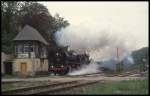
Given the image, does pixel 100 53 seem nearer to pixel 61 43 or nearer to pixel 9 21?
pixel 61 43

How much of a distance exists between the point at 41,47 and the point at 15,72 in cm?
706

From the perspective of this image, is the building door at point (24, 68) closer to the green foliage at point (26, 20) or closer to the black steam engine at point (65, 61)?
the black steam engine at point (65, 61)

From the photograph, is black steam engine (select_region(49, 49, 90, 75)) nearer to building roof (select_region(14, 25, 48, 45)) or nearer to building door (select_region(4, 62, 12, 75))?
building roof (select_region(14, 25, 48, 45))

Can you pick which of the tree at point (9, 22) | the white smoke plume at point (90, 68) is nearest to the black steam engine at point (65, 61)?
the white smoke plume at point (90, 68)

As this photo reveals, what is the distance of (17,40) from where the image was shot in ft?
192

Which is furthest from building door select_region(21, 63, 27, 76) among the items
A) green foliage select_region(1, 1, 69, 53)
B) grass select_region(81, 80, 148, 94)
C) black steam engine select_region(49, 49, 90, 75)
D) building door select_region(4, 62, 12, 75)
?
grass select_region(81, 80, 148, 94)

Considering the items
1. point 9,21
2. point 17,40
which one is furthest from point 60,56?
point 9,21

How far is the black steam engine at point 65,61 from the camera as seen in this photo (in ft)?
185

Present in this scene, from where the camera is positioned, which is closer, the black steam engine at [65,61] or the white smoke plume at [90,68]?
the black steam engine at [65,61]

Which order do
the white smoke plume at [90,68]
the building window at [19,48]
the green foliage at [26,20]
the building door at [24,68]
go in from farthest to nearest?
the green foliage at [26,20]
the white smoke plume at [90,68]
the building window at [19,48]
the building door at [24,68]

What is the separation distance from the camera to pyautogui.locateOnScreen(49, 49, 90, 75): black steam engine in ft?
185

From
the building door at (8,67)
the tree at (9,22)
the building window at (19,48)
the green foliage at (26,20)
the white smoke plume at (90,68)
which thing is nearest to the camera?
the building door at (8,67)

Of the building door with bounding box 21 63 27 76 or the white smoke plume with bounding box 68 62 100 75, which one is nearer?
the building door with bounding box 21 63 27 76

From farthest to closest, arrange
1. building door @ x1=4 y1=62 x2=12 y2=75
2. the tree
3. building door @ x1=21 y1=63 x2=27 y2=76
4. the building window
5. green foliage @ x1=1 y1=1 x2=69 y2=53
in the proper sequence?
green foliage @ x1=1 y1=1 x2=69 y2=53 < the tree < the building window < building door @ x1=4 y1=62 x2=12 y2=75 < building door @ x1=21 y1=63 x2=27 y2=76
